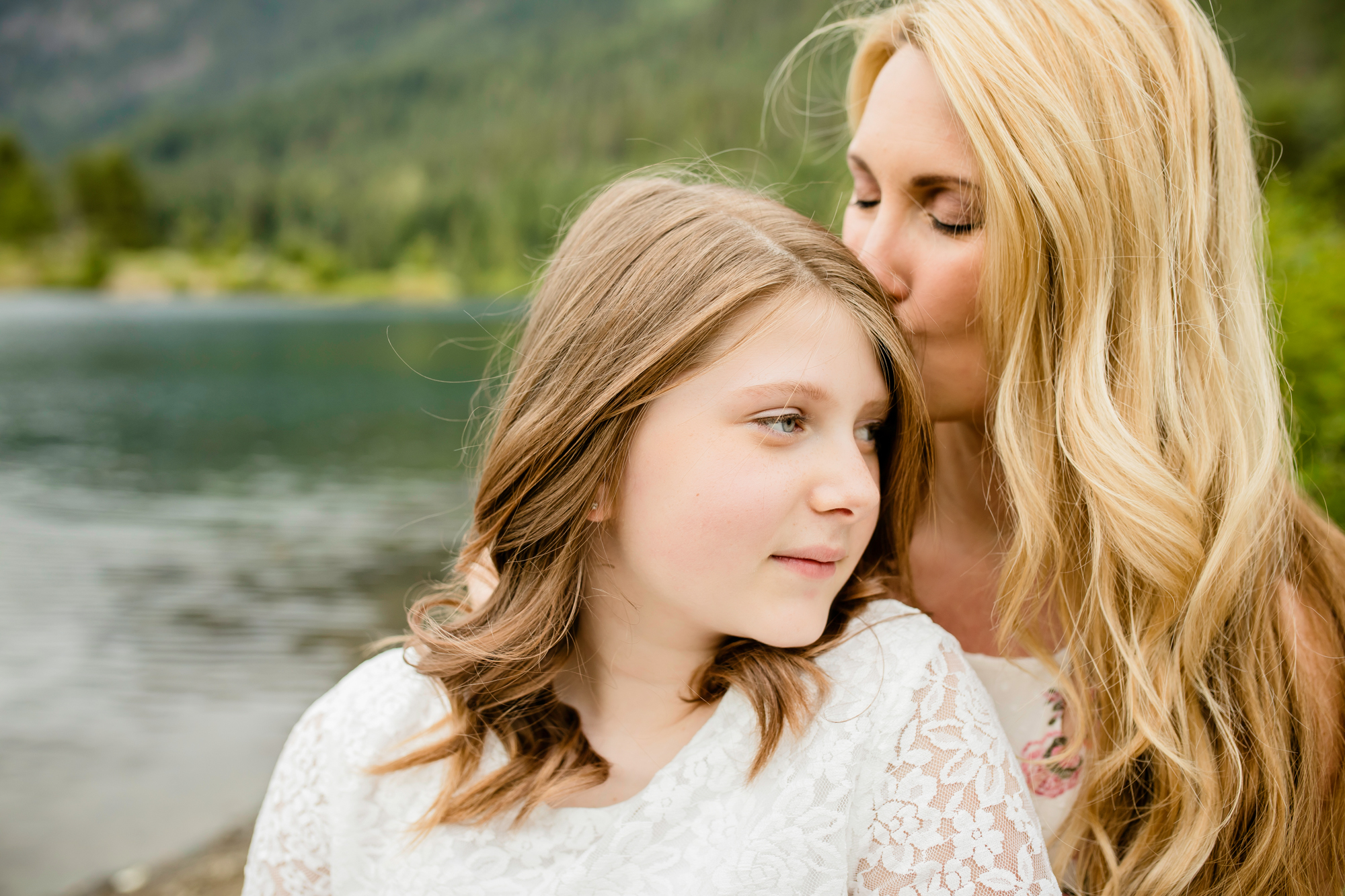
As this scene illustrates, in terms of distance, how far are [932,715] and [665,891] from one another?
0.58m

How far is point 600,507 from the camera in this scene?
6.28ft

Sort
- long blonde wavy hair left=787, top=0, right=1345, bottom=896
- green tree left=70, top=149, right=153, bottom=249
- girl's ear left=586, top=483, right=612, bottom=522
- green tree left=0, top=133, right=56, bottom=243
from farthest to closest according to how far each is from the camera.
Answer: green tree left=70, top=149, right=153, bottom=249 < green tree left=0, top=133, right=56, bottom=243 < long blonde wavy hair left=787, top=0, right=1345, bottom=896 < girl's ear left=586, top=483, right=612, bottom=522

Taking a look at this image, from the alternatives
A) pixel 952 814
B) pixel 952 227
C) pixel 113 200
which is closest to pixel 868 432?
pixel 952 227

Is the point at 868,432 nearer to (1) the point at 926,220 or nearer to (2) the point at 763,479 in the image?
(2) the point at 763,479

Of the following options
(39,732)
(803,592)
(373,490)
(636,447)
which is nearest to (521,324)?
(636,447)

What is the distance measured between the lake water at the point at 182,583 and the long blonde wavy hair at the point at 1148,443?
136 centimetres

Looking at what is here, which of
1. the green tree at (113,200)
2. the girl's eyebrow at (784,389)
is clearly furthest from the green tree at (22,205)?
the girl's eyebrow at (784,389)

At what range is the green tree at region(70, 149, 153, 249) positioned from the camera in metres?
97.2

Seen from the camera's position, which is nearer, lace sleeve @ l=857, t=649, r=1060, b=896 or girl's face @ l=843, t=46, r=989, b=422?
lace sleeve @ l=857, t=649, r=1060, b=896

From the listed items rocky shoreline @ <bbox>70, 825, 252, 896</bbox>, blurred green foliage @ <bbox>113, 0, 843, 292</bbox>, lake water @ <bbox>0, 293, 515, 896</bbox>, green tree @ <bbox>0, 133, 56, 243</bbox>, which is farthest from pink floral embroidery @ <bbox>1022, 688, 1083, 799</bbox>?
green tree @ <bbox>0, 133, 56, 243</bbox>

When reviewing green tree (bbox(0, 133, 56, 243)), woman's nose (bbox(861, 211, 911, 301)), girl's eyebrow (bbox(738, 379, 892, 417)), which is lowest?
green tree (bbox(0, 133, 56, 243))

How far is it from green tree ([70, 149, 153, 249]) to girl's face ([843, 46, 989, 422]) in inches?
4471

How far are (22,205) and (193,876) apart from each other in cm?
10889

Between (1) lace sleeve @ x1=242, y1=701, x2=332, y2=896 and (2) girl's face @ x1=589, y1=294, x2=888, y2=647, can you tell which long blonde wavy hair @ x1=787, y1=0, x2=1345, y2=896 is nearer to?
(2) girl's face @ x1=589, y1=294, x2=888, y2=647
